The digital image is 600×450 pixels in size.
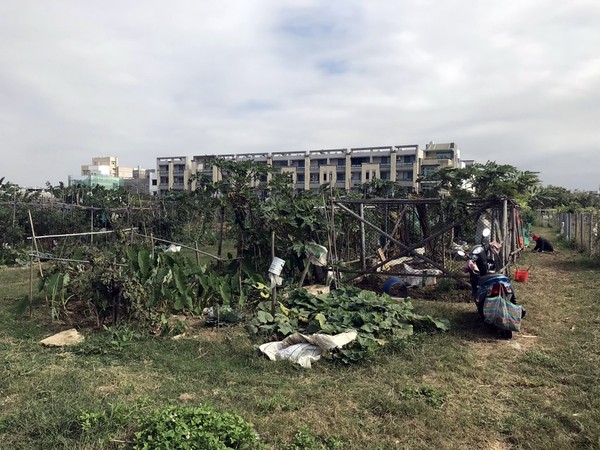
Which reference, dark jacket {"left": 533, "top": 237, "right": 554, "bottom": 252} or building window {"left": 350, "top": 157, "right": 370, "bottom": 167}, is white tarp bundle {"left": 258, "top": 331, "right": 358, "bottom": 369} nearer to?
dark jacket {"left": 533, "top": 237, "right": 554, "bottom": 252}

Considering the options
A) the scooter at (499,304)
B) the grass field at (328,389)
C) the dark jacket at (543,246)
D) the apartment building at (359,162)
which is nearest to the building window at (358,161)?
the apartment building at (359,162)

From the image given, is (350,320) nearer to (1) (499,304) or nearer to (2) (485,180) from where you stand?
(1) (499,304)

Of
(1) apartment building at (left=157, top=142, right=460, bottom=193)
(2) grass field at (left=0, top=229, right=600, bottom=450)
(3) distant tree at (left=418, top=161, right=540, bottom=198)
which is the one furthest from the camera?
(1) apartment building at (left=157, top=142, right=460, bottom=193)

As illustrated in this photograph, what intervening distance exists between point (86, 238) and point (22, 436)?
410 inches

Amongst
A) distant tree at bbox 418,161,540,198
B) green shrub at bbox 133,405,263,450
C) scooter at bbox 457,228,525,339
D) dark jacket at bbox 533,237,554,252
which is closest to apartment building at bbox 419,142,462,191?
dark jacket at bbox 533,237,554,252

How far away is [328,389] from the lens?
411 cm

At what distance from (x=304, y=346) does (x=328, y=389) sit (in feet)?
2.88

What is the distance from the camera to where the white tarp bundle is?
15.6ft

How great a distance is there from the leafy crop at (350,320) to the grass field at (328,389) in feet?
0.72

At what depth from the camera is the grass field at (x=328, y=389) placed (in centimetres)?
327

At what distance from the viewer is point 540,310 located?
23.3ft

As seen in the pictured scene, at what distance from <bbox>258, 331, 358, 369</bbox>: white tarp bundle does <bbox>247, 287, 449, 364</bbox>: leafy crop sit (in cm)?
12

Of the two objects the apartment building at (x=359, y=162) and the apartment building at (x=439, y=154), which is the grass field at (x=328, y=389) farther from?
the apartment building at (x=439, y=154)

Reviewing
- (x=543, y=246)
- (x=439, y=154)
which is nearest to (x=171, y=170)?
(x=439, y=154)
